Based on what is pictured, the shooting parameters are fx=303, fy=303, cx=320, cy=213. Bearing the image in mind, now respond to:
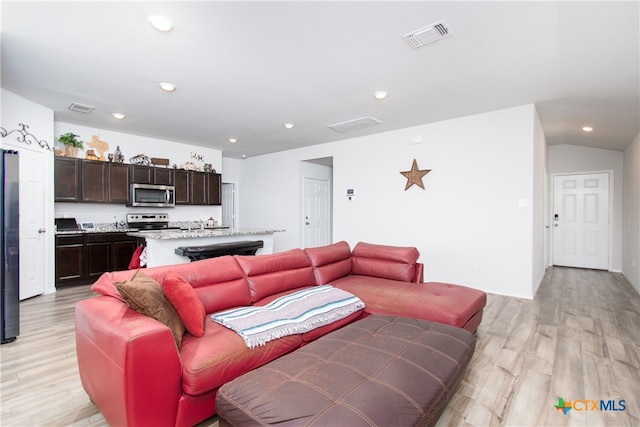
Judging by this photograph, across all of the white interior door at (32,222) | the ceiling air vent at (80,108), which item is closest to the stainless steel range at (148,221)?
the white interior door at (32,222)

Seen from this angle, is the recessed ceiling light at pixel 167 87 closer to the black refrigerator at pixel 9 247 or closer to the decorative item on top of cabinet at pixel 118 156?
the black refrigerator at pixel 9 247

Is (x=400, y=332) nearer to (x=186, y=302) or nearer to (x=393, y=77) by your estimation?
(x=186, y=302)

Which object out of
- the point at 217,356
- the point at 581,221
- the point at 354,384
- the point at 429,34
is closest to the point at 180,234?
the point at 217,356

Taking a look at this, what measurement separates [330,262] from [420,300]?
Answer: 1.09m

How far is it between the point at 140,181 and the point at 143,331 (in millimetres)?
5199

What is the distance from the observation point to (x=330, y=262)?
3.40m

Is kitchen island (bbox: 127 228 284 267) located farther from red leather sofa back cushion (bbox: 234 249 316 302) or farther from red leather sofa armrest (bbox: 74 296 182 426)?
red leather sofa armrest (bbox: 74 296 182 426)

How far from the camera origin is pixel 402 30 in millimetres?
2363

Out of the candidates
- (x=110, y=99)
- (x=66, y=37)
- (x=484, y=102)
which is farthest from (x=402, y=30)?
(x=110, y=99)

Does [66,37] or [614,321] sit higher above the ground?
[66,37]

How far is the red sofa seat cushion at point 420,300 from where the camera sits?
8.11 ft

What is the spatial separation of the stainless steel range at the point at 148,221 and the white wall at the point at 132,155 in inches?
6.6

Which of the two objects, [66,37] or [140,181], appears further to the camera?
[140,181]

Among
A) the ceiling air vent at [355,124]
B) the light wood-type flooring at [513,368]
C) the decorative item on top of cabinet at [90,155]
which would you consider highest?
the ceiling air vent at [355,124]
